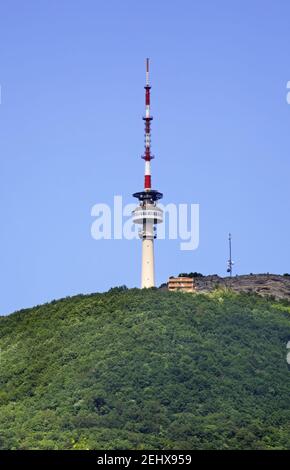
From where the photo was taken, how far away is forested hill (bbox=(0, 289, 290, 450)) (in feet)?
284

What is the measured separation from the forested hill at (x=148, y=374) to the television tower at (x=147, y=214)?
15.8m

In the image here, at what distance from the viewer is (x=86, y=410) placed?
90812mm

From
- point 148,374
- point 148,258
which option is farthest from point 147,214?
point 148,374

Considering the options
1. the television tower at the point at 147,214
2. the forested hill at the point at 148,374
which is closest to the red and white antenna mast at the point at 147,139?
the television tower at the point at 147,214

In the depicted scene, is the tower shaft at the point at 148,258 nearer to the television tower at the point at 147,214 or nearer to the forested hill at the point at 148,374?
the television tower at the point at 147,214

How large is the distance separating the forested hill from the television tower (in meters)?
15.8

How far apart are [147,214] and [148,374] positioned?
4490 cm

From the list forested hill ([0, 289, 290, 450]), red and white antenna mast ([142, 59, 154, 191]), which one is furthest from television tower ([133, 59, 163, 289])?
forested hill ([0, 289, 290, 450])

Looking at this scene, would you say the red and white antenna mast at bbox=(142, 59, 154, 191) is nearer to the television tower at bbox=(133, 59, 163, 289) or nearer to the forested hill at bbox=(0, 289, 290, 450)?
the television tower at bbox=(133, 59, 163, 289)

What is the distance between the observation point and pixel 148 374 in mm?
96312

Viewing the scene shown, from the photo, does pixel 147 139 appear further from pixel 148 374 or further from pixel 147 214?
pixel 148 374

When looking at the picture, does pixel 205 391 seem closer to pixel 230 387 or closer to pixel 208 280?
pixel 230 387
